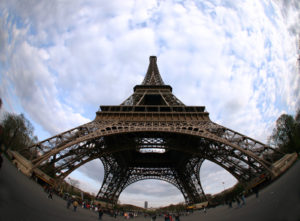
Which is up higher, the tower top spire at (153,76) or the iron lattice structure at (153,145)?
the tower top spire at (153,76)

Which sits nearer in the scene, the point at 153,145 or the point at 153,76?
the point at 153,145

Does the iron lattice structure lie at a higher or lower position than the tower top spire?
lower

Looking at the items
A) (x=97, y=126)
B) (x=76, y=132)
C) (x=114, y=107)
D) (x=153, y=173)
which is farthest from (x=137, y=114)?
(x=153, y=173)

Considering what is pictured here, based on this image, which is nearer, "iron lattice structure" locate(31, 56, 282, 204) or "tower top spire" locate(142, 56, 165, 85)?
"iron lattice structure" locate(31, 56, 282, 204)

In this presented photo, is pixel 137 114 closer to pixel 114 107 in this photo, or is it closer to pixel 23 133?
pixel 114 107

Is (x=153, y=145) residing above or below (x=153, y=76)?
below
